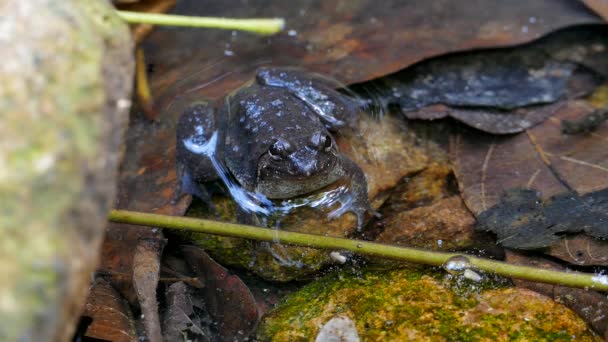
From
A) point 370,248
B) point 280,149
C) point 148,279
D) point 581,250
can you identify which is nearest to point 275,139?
point 280,149

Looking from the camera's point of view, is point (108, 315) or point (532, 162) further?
point (532, 162)

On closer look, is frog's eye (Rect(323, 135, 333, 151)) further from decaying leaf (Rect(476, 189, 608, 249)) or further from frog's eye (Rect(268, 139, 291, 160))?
decaying leaf (Rect(476, 189, 608, 249))

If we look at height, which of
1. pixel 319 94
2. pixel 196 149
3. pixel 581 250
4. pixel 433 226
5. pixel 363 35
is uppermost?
pixel 363 35

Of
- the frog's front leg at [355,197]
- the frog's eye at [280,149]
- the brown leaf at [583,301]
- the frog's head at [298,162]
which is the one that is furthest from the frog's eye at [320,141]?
the brown leaf at [583,301]

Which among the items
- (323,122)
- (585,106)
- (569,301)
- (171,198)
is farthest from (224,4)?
(569,301)

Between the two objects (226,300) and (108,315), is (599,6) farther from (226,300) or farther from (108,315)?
(108,315)
